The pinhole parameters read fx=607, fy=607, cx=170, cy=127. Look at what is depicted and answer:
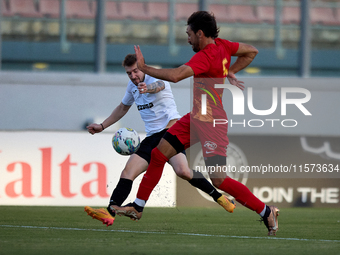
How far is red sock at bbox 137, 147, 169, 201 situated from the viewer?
5.30 metres

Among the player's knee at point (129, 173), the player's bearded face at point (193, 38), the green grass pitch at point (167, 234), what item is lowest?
the green grass pitch at point (167, 234)

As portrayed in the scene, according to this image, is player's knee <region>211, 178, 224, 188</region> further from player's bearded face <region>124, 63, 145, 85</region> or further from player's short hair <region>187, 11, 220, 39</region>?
player's bearded face <region>124, 63, 145, 85</region>

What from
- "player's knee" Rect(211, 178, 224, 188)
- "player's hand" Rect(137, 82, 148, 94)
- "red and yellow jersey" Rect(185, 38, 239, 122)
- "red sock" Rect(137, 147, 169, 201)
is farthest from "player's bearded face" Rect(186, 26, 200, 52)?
"player's knee" Rect(211, 178, 224, 188)

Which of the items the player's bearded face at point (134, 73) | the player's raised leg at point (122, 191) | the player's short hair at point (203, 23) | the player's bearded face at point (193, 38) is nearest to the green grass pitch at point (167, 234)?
the player's raised leg at point (122, 191)

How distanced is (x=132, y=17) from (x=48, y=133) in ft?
17.4

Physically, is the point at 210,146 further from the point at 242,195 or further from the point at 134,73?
the point at 134,73

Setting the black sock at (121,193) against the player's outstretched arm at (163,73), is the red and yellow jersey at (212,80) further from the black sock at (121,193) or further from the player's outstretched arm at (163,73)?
the black sock at (121,193)

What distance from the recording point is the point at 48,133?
9.32m

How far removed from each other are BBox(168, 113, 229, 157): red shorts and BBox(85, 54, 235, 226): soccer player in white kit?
0.63 m

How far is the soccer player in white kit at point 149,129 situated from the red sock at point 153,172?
35cm

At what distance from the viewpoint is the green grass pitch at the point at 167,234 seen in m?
4.41

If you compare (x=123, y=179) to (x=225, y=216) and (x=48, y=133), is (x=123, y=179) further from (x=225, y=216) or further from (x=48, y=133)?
(x=48, y=133)

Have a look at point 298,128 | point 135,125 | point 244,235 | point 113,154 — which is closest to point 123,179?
point 244,235

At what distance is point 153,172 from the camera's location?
17.8 ft
